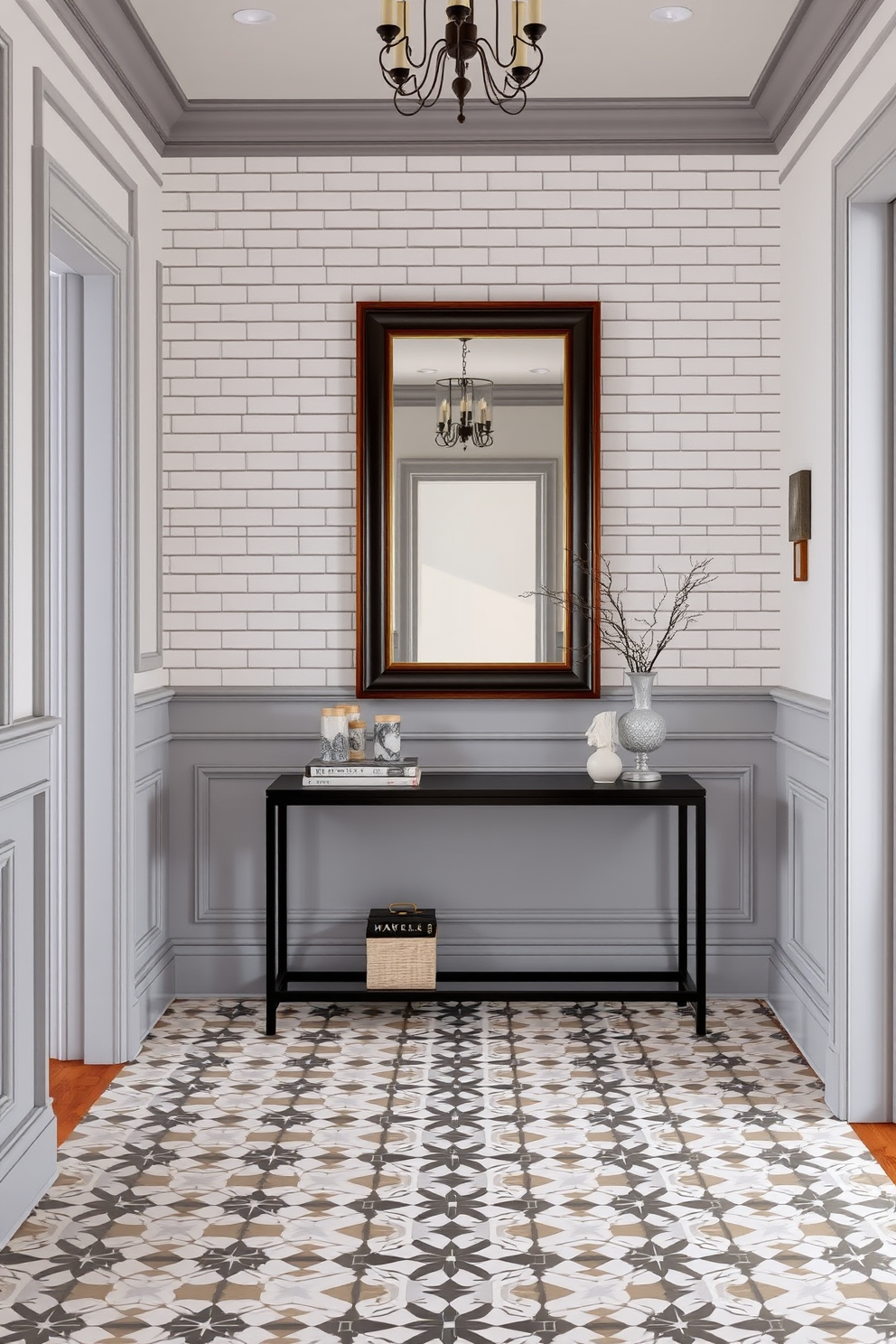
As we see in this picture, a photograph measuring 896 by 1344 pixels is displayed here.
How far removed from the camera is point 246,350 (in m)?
4.57

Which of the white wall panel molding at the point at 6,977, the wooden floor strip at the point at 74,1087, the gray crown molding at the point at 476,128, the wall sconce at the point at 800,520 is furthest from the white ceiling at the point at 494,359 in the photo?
the wooden floor strip at the point at 74,1087

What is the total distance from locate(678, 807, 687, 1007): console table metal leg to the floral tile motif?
28 centimetres

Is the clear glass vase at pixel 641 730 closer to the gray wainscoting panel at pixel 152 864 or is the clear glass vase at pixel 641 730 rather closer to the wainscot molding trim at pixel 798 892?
the wainscot molding trim at pixel 798 892

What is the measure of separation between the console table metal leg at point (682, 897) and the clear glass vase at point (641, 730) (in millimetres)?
198

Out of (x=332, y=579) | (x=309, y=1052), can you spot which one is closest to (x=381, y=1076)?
(x=309, y=1052)

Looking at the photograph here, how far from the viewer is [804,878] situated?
419 centimetres

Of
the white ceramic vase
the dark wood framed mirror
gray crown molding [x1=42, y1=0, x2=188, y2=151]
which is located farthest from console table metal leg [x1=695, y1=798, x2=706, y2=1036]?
gray crown molding [x1=42, y1=0, x2=188, y2=151]

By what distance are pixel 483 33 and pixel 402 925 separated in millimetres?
2933

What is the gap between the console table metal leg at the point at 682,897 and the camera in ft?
14.2

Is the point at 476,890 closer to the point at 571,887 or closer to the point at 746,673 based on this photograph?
the point at 571,887

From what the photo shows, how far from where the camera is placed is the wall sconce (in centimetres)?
402

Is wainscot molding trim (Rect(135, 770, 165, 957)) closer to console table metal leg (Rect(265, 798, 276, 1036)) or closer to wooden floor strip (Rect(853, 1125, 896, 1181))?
console table metal leg (Rect(265, 798, 276, 1036))

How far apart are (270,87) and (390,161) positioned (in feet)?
1.62

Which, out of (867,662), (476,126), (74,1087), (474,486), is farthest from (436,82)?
(74,1087)
